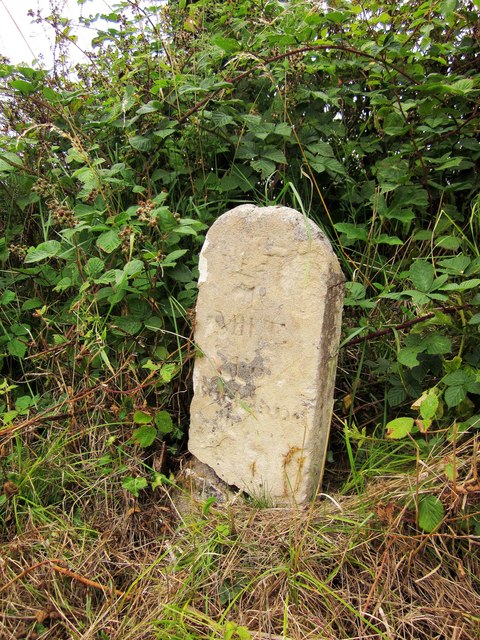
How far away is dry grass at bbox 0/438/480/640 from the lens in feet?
4.90

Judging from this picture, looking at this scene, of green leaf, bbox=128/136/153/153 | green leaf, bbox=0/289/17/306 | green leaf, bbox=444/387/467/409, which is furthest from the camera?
green leaf, bbox=0/289/17/306

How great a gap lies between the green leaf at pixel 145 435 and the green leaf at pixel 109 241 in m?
0.64

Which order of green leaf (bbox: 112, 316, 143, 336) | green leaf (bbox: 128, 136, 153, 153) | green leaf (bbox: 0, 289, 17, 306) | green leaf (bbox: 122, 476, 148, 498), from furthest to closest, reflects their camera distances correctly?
1. green leaf (bbox: 0, 289, 17, 306)
2. green leaf (bbox: 128, 136, 153, 153)
3. green leaf (bbox: 112, 316, 143, 336)
4. green leaf (bbox: 122, 476, 148, 498)

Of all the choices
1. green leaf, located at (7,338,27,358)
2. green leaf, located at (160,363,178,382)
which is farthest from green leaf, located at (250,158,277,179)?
green leaf, located at (7,338,27,358)

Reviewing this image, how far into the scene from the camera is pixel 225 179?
2396 mm

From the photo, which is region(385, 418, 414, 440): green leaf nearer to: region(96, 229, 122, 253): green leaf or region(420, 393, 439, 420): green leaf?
region(420, 393, 439, 420): green leaf

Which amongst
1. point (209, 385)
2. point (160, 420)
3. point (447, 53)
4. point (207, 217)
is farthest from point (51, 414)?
point (447, 53)

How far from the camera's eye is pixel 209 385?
2025 mm

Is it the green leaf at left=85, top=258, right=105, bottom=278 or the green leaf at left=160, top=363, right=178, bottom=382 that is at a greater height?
the green leaf at left=85, top=258, right=105, bottom=278

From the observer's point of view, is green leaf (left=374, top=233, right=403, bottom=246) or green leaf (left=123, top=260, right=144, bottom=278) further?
green leaf (left=374, top=233, right=403, bottom=246)

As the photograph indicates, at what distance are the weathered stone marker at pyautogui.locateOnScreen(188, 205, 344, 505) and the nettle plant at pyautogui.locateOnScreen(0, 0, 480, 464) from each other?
14 centimetres

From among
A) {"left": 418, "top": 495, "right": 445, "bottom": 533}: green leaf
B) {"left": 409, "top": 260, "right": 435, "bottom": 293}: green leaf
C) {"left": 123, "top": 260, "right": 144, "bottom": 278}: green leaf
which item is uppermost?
{"left": 409, "top": 260, "right": 435, "bottom": 293}: green leaf

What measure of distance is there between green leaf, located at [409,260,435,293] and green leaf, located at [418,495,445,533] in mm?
642

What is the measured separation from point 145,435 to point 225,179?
1094 mm
